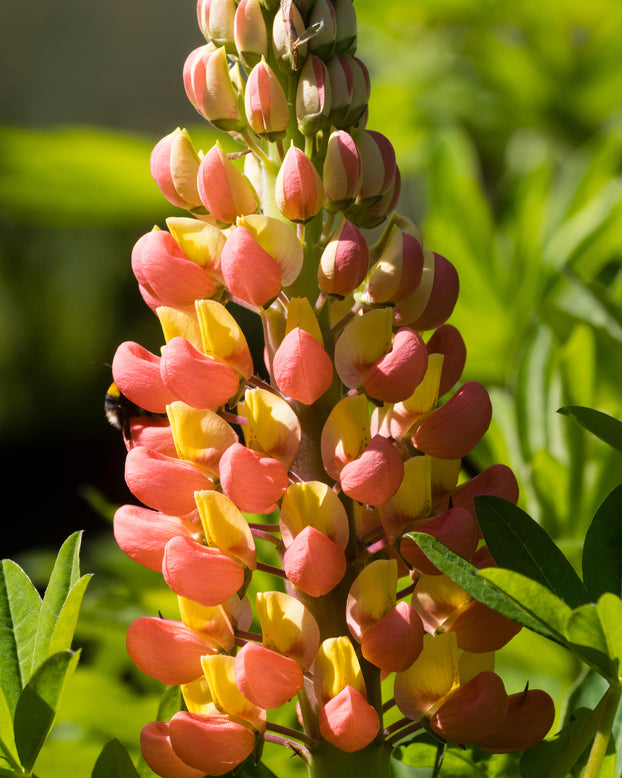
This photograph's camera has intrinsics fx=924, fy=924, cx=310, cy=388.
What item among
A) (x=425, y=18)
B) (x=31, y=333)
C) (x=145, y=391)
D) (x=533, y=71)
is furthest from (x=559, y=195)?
(x=31, y=333)

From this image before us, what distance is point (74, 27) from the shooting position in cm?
452

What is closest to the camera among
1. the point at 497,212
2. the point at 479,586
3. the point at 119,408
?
the point at 479,586

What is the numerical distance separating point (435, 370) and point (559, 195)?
55 cm

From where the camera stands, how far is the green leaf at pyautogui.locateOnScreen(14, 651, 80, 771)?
31cm

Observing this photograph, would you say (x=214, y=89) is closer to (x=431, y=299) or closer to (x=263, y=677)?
(x=431, y=299)

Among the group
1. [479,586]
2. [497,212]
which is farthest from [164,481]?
[497,212]

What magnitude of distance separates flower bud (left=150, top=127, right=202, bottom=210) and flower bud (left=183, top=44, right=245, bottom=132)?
15mm

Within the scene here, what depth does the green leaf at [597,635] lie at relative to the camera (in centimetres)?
29

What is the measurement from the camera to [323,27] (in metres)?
0.37

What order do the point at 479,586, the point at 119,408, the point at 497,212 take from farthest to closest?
the point at 497,212
the point at 119,408
the point at 479,586

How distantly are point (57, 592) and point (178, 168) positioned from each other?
18 cm

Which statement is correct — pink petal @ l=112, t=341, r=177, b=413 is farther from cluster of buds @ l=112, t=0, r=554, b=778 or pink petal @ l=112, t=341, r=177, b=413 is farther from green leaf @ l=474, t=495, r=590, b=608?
green leaf @ l=474, t=495, r=590, b=608

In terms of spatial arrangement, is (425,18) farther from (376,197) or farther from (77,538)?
(77,538)

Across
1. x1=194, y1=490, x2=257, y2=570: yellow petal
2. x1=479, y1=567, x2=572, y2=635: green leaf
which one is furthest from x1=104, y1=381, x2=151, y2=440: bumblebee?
x1=479, y1=567, x2=572, y2=635: green leaf
